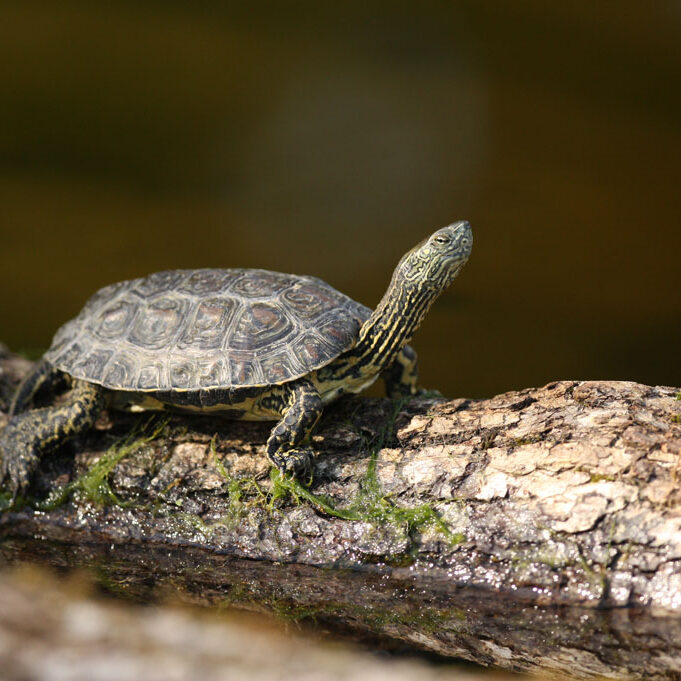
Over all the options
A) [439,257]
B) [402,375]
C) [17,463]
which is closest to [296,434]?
[402,375]

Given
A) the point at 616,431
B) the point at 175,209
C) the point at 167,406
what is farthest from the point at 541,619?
the point at 175,209

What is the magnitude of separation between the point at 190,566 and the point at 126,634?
64cm

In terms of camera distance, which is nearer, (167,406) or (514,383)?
(167,406)

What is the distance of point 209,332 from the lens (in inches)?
152

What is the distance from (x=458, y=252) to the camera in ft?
12.3

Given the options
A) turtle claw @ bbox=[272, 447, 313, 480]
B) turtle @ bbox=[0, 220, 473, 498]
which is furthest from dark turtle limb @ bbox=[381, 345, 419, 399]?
turtle claw @ bbox=[272, 447, 313, 480]

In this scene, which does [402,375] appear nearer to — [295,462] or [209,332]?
[295,462]

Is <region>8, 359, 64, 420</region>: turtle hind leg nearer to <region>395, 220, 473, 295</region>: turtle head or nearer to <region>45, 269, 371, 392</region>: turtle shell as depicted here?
<region>45, 269, 371, 392</region>: turtle shell

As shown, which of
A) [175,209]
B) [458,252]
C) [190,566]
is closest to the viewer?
[190,566]

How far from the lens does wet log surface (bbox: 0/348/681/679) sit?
9.61ft

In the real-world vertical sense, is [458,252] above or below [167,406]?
above

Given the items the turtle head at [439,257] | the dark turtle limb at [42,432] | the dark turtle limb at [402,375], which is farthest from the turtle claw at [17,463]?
the turtle head at [439,257]

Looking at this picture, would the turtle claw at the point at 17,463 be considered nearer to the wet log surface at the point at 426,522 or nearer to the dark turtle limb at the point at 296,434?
the wet log surface at the point at 426,522

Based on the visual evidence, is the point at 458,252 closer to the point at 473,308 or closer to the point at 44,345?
the point at 473,308
